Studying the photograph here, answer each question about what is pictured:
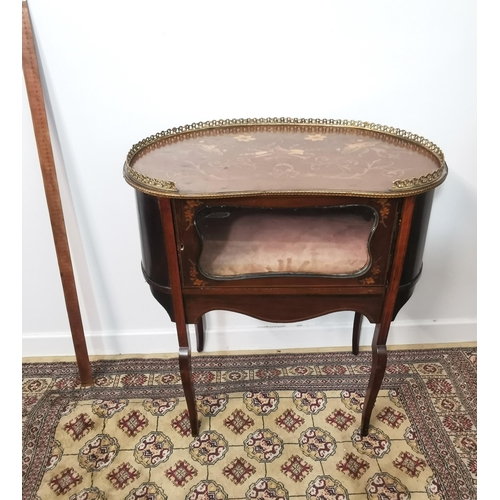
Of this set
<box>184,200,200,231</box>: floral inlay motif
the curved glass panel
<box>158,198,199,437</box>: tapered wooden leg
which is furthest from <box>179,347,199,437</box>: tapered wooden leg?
<box>184,200,200,231</box>: floral inlay motif

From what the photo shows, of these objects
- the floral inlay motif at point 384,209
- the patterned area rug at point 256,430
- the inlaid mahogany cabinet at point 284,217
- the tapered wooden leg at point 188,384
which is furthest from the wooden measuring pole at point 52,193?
the floral inlay motif at point 384,209

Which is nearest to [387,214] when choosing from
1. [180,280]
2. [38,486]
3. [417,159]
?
[417,159]

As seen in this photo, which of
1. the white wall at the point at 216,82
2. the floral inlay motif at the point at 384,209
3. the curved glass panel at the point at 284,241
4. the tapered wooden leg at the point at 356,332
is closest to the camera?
the floral inlay motif at the point at 384,209

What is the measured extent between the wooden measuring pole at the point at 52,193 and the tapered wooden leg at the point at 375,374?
91 centimetres

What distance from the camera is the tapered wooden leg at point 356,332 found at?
1611mm

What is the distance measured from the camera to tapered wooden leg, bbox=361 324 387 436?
4.04ft

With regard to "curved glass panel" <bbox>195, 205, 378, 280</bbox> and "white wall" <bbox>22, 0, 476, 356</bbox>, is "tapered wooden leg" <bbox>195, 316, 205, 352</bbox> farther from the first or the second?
"curved glass panel" <bbox>195, 205, 378, 280</bbox>

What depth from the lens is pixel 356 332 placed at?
1636 mm

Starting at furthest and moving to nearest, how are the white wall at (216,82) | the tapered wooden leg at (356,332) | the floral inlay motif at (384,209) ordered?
the tapered wooden leg at (356,332) → the white wall at (216,82) → the floral inlay motif at (384,209)

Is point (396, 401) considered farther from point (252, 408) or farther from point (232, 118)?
point (232, 118)

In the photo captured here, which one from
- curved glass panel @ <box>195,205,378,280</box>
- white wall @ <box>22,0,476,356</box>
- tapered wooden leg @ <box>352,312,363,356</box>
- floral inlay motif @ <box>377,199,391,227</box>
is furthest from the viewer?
tapered wooden leg @ <box>352,312,363,356</box>

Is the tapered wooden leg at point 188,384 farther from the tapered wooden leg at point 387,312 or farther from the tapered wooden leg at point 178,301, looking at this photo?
the tapered wooden leg at point 387,312

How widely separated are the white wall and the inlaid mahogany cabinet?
3.9 inches

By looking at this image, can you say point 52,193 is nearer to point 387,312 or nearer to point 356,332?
point 387,312
